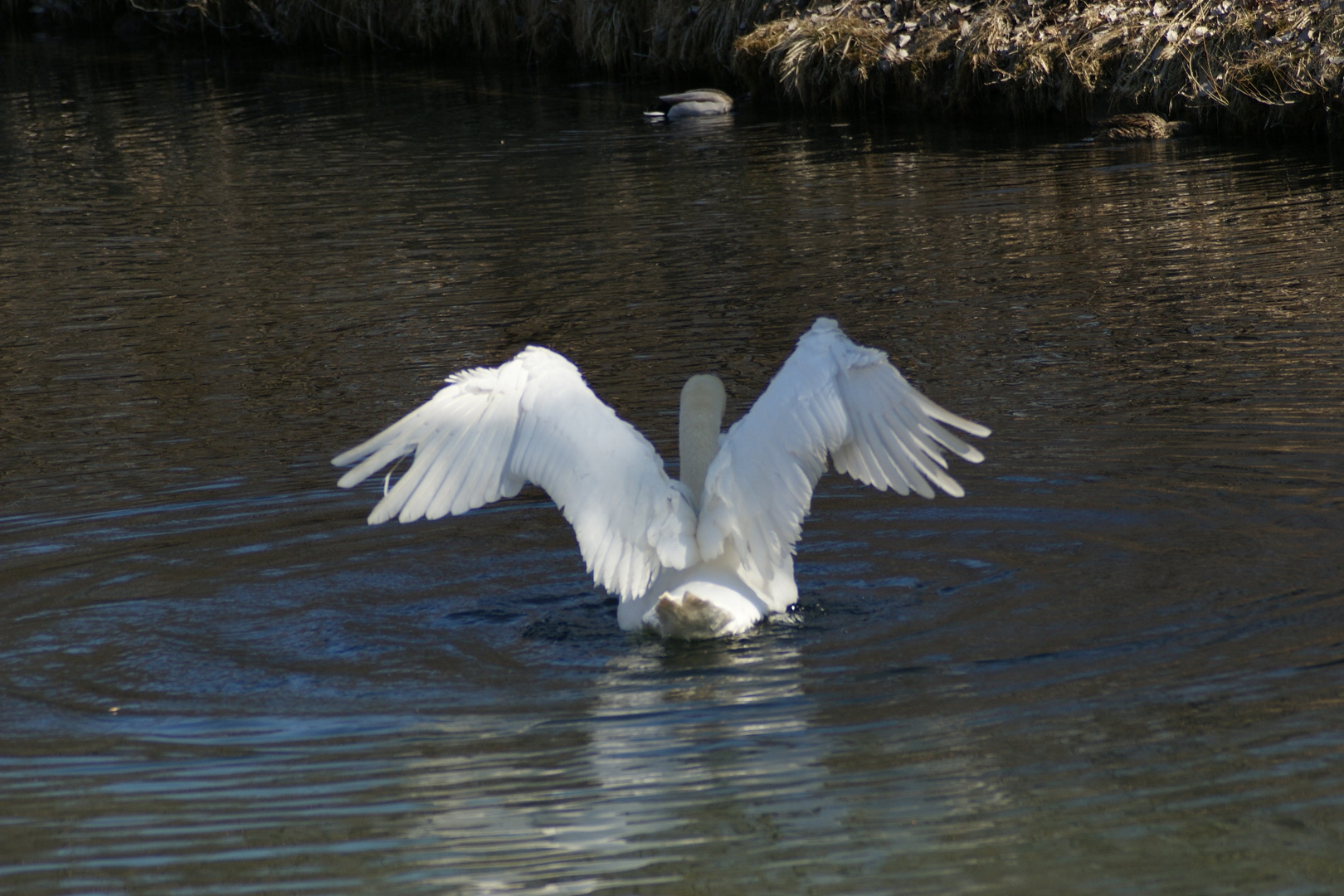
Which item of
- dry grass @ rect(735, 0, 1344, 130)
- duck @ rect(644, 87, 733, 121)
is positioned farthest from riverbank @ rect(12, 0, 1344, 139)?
duck @ rect(644, 87, 733, 121)

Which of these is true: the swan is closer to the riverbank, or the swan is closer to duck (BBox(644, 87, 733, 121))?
the riverbank

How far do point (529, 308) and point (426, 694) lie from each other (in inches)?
263

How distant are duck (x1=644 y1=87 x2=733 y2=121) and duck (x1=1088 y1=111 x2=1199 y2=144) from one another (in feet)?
19.3

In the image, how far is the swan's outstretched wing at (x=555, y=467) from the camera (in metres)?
5.70

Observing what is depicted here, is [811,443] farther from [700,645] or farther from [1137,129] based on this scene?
[1137,129]

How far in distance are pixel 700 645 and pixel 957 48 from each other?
1662 cm

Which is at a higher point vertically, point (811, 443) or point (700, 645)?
point (811, 443)

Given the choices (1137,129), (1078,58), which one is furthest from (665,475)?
(1078,58)

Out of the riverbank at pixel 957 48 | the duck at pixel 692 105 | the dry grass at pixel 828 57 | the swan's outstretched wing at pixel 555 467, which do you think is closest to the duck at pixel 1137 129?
the riverbank at pixel 957 48

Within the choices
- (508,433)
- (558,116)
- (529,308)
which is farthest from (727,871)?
(558,116)

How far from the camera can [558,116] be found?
2273cm

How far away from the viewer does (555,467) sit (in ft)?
19.2

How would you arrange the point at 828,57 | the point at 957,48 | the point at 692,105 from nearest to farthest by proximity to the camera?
the point at 957,48, the point at 828,57, the point at 692,105

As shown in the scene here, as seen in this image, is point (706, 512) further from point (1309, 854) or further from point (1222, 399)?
point (1222, 399)
